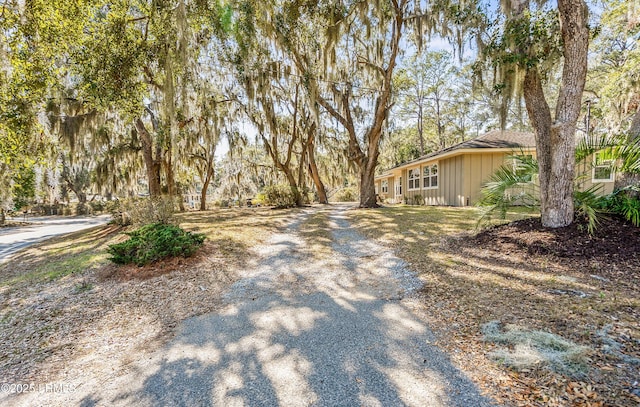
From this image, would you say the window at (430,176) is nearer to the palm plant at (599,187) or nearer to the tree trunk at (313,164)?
the tree trunk at (313,164)

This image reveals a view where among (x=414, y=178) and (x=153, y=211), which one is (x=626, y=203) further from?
(x=414, y=178)

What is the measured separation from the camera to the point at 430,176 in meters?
15.8

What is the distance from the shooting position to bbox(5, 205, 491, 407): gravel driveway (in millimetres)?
2047

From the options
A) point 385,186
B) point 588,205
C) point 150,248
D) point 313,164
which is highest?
point 313,164

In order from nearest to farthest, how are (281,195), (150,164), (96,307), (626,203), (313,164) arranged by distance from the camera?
(96,307) → (626,203) → (150,164) → (281,195) → (313,164)

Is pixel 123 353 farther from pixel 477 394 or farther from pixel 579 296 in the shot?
pixel 579 296

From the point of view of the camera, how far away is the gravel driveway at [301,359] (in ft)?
6.72

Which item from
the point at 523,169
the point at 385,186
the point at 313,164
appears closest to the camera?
the point at 523,169

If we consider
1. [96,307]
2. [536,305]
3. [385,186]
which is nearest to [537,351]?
[536,305]

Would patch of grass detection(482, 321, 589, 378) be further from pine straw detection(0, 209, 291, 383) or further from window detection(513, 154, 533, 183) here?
window detection(513, 154, 533, 183)

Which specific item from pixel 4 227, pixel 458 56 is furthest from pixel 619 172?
pixel 4 227

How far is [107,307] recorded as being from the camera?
3.83 metres

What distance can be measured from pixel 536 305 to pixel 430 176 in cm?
1343

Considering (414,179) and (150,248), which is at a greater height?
(414,179)
